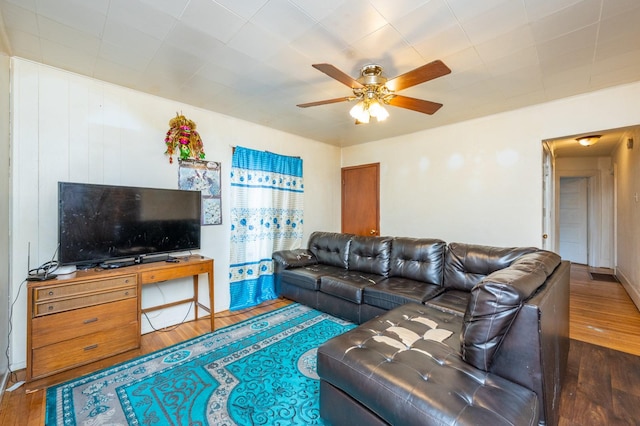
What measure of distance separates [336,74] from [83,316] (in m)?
2.65

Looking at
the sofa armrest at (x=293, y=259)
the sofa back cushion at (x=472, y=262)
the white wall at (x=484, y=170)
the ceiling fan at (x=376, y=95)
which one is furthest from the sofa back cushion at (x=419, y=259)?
the ceiling fan at (x=376, y=95)

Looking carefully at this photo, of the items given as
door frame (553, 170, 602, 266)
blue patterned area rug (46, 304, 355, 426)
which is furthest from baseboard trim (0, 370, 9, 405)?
door frame (553, 170, 602, 266)

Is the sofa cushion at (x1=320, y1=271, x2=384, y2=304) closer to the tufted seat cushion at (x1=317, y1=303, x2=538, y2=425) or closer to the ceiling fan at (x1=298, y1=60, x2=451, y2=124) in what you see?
the tufted seat cushion at (x1=317, y1=303, x2=538, y2=425)

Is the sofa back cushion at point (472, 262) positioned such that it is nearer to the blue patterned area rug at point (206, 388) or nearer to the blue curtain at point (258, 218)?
the blue patterned area rug at point (206, 388)

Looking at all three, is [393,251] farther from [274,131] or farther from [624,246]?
[624,246]

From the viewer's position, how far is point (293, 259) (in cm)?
378

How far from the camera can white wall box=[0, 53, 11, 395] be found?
1.94 m

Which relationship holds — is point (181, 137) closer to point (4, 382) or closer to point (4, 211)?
point (4, 211)

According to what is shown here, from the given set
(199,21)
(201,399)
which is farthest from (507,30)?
(201,399)

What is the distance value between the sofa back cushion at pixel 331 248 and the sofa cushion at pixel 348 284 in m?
0.41

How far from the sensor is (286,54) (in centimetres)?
210

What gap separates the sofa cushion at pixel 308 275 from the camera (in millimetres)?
3295

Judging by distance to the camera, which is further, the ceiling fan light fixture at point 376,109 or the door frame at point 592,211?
the door frame at point 592,211

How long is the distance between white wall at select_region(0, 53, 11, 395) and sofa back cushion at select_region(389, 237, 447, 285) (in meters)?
3.44
